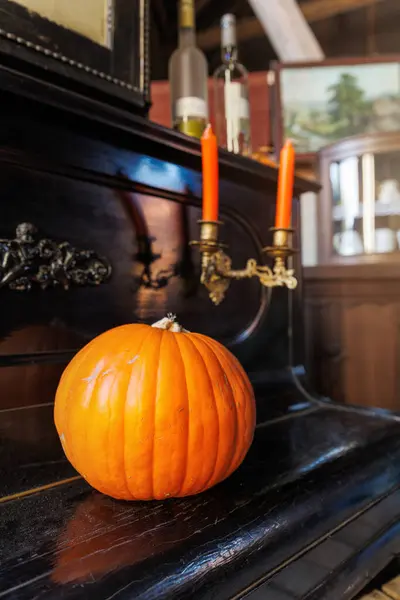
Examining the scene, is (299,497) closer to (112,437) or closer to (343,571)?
(343,571)

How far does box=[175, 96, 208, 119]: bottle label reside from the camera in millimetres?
873

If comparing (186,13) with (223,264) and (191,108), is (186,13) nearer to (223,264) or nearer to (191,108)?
(191,108)

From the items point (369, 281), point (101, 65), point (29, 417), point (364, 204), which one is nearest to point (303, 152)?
point (364, 204)

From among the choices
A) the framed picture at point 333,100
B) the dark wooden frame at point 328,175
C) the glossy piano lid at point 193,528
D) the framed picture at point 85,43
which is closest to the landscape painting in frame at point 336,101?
the framed picture at point 333,100

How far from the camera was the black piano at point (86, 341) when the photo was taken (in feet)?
1.18

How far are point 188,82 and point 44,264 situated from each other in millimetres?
549

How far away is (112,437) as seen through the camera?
441 mm

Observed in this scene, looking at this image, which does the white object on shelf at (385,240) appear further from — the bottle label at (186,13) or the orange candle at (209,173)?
the orange candle at (209,173)

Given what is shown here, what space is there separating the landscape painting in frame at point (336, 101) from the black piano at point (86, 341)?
2109 mm

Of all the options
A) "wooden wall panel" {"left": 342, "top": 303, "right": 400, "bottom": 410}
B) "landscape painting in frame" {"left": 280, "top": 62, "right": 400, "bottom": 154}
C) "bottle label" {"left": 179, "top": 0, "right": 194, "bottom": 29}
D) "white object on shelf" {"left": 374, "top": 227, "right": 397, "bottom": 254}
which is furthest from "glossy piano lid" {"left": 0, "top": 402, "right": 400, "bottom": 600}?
"landscape painting in frame" {"left": 280, "top": 62, "right": 400, "bottom": 154}

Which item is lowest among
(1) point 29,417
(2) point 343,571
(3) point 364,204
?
(2) point 343,571

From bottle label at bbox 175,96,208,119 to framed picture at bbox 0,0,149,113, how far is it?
139 mm

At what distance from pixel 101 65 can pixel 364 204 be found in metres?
2.48

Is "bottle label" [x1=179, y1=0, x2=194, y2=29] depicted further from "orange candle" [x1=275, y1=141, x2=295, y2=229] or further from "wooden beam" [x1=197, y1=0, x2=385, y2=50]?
"wooden beam" [x1=197, y1=0, x2=385, y2=50]
